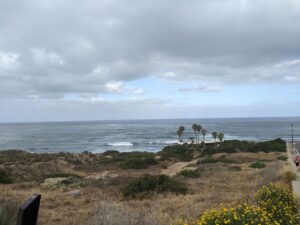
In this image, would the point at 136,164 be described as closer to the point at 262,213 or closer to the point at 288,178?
the point at 288,178

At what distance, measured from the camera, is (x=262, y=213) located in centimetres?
538

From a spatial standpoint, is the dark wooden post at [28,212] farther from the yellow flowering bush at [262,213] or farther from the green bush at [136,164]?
the green bush at [136,164]

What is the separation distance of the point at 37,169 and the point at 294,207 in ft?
79.9

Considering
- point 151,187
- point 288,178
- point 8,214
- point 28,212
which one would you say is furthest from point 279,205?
point 288,178

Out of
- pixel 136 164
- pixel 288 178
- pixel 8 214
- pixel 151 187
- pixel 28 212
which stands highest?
pixel 28 212

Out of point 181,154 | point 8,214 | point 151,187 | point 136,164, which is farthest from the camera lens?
point 181,154

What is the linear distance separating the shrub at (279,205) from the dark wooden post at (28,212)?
468cm

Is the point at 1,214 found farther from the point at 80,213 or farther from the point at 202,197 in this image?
the point at 202,197

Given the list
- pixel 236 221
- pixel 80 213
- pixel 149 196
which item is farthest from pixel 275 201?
pixel 149 196

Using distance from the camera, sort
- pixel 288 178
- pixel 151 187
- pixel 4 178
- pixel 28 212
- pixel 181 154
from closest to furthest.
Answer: pixel 28 212
pixel 151 187
pixel 288 178
pixel 4 178
pixel 181 154

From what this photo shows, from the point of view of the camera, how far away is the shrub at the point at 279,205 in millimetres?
6098

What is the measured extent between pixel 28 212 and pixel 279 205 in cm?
565

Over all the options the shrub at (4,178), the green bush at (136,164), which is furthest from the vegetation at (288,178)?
the green bush at (136,164)

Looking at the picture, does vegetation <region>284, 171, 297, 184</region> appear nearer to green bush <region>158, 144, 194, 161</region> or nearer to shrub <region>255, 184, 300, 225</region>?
shrub <region>255, 184, 300, 225</region>
